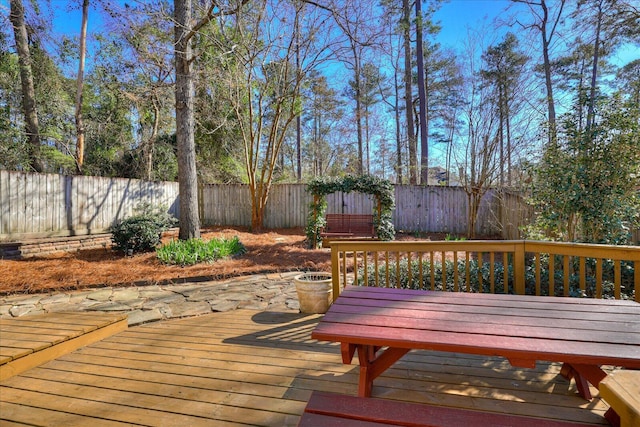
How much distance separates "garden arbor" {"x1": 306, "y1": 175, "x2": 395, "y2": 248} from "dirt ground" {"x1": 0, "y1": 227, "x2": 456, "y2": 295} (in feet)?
2.78

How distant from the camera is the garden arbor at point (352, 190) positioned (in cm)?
693

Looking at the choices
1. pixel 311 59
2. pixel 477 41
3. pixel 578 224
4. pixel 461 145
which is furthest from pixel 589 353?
pixel 311 59

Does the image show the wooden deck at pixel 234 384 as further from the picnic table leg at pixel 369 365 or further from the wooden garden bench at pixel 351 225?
the wooden garden bench at pixel 351 225

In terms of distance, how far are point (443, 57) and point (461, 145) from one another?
839 centimetres

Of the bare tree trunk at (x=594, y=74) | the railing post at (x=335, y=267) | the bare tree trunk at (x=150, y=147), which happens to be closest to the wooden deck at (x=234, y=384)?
the railing post at (x=335, y=267)

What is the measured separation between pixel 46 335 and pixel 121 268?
8.27 feet

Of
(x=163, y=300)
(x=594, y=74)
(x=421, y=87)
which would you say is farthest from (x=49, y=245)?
(x=594, y=74)

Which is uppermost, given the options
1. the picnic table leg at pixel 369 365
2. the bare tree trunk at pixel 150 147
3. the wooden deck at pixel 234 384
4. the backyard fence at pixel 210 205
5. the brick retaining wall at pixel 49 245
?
the bare tree trunk at pixel 150 147

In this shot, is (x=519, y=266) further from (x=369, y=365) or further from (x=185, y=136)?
(x=185, y=136)

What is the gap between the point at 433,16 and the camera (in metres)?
11.2

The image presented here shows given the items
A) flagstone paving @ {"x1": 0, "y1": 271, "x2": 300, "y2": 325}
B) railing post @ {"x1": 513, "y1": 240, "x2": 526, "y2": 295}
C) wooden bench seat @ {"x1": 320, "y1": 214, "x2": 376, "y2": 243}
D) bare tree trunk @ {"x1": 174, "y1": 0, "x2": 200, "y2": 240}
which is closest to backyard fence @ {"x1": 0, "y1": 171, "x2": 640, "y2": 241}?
wooden bench seat @ {"x1": 320, "y1": 214, "x2": 376, "y2": 243}

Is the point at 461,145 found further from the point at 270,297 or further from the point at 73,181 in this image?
the point at 73,181

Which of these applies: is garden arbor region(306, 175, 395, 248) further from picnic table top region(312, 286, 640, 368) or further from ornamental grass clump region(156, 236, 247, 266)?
picnic table top region(312, 286, 640, 368)

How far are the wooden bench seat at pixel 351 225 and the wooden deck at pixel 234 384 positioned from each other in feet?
15.8
